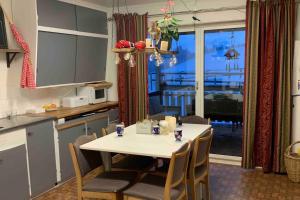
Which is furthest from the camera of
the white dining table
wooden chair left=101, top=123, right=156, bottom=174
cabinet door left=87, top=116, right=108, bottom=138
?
cabinet door left=87, top=116, right=108, bottom=138

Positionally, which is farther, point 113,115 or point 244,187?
point 113,115

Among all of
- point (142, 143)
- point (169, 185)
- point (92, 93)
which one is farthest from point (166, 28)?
point (92, 93)

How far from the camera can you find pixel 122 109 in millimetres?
5117

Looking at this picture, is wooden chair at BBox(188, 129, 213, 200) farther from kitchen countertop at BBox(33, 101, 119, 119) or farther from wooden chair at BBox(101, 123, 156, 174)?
kitchen countertop at BBox(33, 101, 119, 119)

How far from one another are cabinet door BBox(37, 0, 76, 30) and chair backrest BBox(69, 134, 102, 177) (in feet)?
5.57

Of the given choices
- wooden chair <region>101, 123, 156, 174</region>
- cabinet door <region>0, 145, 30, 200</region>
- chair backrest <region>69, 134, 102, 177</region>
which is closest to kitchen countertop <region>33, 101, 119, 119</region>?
cabinet door <region>0, 145, 30, 200</region>

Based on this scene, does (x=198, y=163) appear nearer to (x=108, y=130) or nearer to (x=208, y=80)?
(x=108, y=130)

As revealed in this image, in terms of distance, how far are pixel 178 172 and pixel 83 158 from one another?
2.93ft

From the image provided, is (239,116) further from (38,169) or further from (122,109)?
(38,169)

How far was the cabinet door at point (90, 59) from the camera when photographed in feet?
14.8

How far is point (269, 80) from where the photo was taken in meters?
4.05

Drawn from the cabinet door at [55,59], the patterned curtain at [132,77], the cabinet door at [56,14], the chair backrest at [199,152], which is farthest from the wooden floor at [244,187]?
the cabinet door at [56,14]

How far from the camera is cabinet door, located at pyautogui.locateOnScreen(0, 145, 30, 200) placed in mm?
3136

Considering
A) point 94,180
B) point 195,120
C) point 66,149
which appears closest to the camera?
point 94,180
